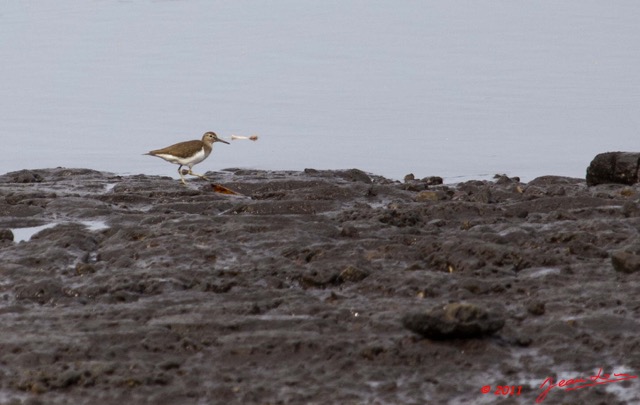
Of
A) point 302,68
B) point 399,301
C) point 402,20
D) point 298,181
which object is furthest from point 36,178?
point 402,20

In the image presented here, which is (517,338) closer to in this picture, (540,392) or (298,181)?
(540,392)

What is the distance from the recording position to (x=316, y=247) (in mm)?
10391

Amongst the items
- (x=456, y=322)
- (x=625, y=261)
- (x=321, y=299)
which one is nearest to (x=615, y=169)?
(x=625, y=261)

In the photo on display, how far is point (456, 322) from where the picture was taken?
7.89 meters

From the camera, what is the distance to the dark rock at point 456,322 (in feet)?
25.9

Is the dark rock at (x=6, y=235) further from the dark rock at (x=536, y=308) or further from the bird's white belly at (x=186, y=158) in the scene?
the dark rock at (x=536, y=308)

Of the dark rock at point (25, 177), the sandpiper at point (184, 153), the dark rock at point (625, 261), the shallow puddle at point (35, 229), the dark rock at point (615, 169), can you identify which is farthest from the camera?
the dark rock at point (25, 177)

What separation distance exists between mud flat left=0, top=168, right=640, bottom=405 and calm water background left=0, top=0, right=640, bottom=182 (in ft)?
20.1

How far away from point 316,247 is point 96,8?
30.1 m
